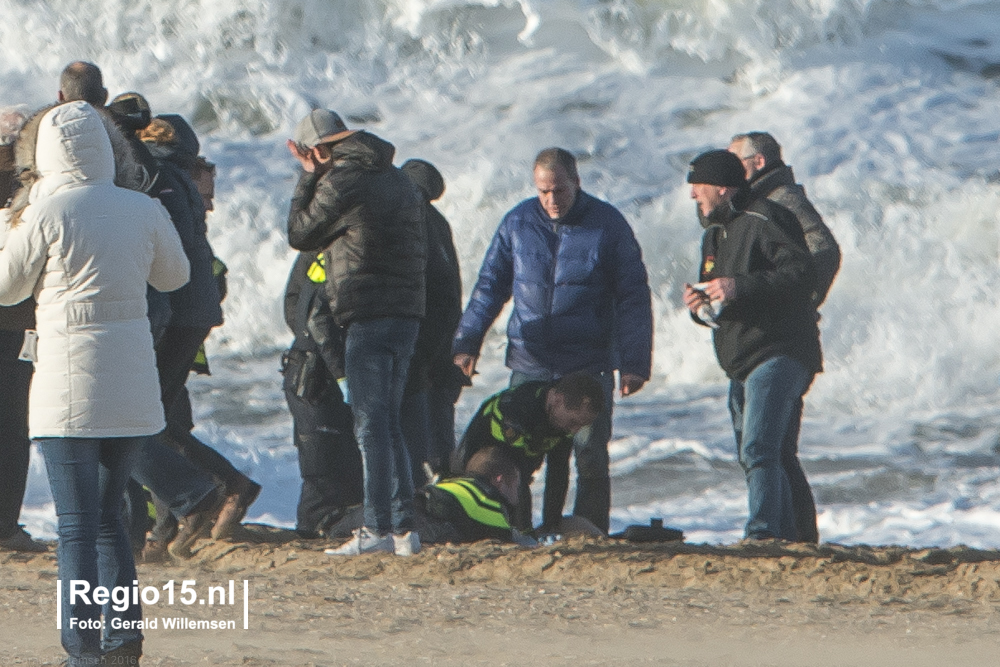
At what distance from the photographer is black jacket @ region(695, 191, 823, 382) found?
19.4 ft

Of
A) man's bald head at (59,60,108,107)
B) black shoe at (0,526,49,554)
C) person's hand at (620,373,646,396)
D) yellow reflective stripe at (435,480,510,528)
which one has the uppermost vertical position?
man's bald head at (59,60,108,107)

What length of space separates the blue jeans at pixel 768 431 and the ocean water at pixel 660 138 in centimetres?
378

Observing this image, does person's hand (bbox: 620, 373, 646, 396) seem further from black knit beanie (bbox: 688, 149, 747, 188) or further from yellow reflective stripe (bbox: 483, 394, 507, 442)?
black knit beanie (bbox: 688, 149, 747, 188)

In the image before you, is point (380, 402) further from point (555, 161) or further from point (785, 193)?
point (785, 193)

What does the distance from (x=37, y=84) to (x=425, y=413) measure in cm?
1332

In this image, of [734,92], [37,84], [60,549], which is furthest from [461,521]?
[37,84]

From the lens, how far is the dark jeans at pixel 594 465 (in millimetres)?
6309

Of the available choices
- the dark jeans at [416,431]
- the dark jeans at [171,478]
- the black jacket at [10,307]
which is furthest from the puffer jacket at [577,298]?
the black jacket at [10,307]

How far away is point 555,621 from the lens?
494 cm

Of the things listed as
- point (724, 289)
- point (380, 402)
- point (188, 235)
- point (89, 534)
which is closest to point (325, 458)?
point (380, 402)

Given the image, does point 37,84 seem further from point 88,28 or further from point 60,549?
point 60,549

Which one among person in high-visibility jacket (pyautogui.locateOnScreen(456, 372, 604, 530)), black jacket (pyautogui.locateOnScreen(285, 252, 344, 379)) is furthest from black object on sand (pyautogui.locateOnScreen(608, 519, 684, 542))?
black jacket (pyautogui.locateOnScreen(285, 252, 344, 379))

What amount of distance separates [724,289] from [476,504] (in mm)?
1201

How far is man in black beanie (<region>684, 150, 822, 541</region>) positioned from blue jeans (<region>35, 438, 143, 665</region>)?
259 centimetres
